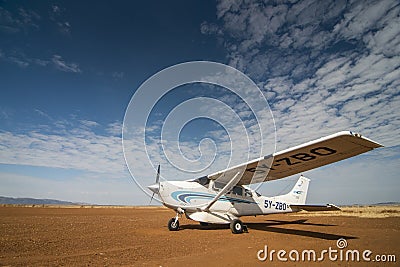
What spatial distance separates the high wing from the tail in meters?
4.68

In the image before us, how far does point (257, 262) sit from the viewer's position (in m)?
5.55

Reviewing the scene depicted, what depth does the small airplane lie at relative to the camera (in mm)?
8070

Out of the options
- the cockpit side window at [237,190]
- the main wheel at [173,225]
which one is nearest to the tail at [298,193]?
the cockpit side window at [237,190]

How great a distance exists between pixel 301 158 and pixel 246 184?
5.01 metres

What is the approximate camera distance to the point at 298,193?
1711cm

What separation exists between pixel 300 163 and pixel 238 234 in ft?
14.1

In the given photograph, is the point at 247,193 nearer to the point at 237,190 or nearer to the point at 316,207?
the point at 237,190

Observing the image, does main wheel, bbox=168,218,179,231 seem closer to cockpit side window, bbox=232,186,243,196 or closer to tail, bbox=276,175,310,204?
cockpit side window, bbox=232,186,243,196

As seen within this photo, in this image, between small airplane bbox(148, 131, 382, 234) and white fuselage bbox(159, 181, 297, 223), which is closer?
small airplane bbox(148, 131, 382, 234)

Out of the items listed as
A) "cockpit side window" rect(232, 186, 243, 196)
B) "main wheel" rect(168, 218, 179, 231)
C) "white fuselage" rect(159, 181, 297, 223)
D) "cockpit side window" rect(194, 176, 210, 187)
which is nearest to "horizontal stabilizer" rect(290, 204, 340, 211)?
"white fuselage" rect(159, 181, 297, 223)

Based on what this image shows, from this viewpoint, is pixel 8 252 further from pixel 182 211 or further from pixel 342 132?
pixel 342 132

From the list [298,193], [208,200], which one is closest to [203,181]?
[208,200]

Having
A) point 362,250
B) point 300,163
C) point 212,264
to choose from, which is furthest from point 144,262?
point 300,163

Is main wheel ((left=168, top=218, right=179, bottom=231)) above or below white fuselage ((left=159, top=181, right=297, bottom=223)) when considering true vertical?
below
